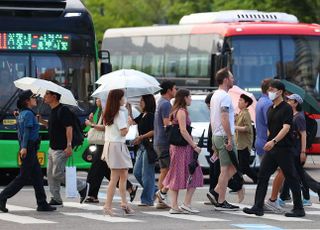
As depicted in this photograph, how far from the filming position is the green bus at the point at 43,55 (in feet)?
74.1

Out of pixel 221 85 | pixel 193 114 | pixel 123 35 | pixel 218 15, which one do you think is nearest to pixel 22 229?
pixel 221 85

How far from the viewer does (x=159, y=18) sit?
63781 mm

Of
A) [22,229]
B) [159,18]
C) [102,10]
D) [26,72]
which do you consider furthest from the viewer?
[102,10]

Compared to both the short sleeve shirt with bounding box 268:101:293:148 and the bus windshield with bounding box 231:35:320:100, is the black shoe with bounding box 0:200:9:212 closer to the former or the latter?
the short sleeve shirt with bounding box 268:101:293:148

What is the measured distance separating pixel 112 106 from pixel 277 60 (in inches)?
603

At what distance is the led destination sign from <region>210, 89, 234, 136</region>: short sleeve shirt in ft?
18.3

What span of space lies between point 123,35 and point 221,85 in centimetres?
2299

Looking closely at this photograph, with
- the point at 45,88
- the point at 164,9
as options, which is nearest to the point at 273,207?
the point at 45,88

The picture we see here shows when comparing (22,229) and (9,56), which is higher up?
(9,56)

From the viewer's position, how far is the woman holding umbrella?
57.7 ft

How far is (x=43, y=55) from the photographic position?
22.8m

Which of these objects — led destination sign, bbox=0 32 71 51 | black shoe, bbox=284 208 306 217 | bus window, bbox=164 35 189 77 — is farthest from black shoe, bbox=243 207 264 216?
bus window, bbox=164 35 189 77

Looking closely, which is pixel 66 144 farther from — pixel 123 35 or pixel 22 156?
pixel 123 35

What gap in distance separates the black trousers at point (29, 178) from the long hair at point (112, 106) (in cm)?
114
